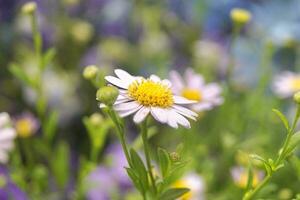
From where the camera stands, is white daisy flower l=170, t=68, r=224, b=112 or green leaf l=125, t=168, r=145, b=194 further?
white daisy flower l=170, t=68, r=224, b=112

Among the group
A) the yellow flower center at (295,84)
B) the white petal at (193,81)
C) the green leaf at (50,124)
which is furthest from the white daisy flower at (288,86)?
the green leaf at (50,124)

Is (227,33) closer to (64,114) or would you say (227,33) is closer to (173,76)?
(64,114)

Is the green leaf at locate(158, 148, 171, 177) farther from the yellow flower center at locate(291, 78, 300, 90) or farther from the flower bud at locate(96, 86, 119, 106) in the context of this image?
the yellow flower center at locate(291, 78, 300, 90)

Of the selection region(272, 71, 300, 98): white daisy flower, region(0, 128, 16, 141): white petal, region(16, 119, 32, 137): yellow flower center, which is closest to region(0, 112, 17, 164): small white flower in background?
region(0, 128, 16, 141): white petal

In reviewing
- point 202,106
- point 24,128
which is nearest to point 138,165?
point 202,106

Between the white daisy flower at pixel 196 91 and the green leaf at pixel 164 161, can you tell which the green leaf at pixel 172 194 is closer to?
the green leaf at pixel 164 161

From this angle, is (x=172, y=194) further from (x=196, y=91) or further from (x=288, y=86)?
(x=288, y=86)

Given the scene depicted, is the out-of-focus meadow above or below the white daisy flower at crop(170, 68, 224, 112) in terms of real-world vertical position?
above
